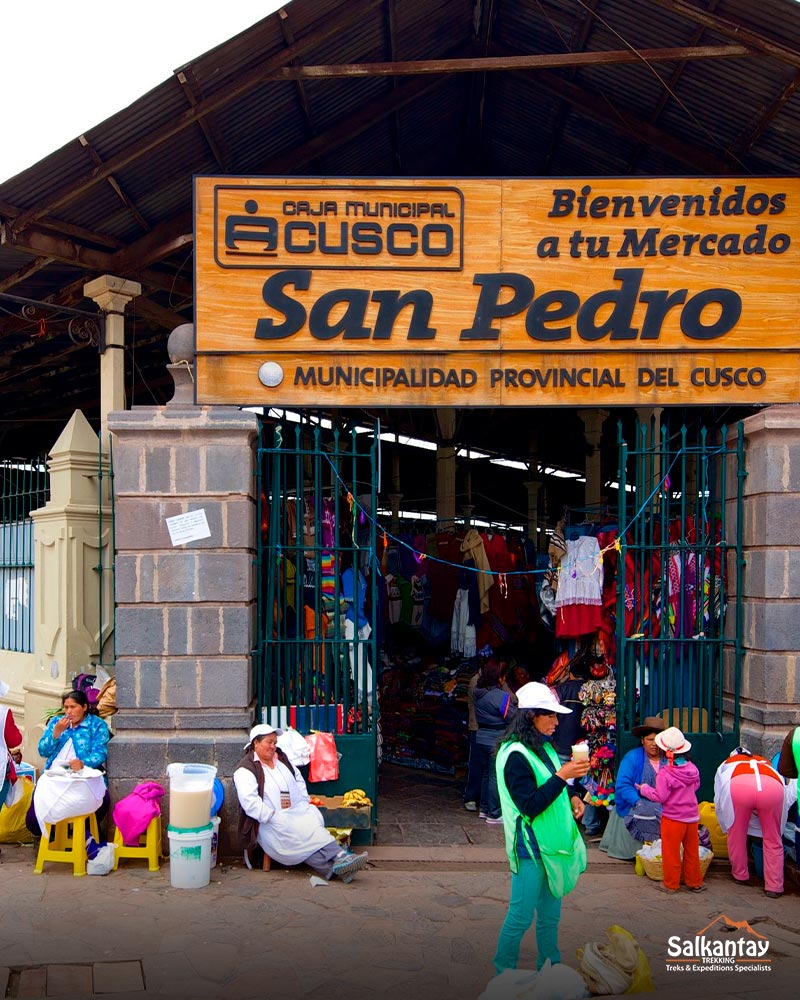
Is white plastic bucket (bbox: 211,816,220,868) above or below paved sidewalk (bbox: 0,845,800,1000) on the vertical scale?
above

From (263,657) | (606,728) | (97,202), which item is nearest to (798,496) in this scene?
(606,728)

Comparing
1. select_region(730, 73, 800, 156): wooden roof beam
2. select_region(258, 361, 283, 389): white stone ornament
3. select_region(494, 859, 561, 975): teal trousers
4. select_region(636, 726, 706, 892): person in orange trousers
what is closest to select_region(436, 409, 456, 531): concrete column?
select_region(730, 73, 800, 156): wooden roof beam

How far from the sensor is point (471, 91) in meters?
9.27

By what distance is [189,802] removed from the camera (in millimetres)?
6750

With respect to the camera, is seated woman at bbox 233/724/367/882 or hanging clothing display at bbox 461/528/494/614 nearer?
seated woman at bbox 233/724/367/882

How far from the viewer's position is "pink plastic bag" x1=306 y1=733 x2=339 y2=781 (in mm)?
7562

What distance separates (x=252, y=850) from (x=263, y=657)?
148 cm

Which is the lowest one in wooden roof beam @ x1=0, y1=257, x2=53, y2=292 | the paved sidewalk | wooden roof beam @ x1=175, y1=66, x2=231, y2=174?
the paved sidewalk

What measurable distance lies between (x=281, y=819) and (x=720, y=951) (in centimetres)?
304

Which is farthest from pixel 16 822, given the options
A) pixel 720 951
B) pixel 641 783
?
pixel 720 951

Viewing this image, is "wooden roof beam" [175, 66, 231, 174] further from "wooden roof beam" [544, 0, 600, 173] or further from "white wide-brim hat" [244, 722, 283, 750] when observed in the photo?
"white wide-brim hat" [244, 722, 283, 750]

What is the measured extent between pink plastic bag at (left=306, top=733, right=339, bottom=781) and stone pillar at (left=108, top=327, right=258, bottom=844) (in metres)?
0.57

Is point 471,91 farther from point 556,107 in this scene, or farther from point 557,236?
point 557,236

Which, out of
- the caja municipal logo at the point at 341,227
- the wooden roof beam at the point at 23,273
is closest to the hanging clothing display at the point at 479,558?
the caja municipal logo at the point at 341,227
